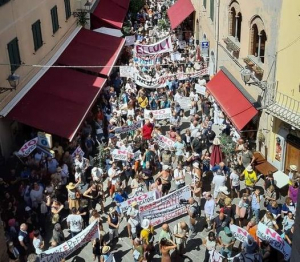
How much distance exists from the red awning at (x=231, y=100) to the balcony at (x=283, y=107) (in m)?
1.40

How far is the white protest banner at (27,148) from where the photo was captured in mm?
18750

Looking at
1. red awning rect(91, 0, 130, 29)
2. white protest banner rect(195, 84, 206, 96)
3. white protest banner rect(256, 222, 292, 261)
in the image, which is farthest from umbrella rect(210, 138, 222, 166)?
red awning rect(91, 0, 130, 29)

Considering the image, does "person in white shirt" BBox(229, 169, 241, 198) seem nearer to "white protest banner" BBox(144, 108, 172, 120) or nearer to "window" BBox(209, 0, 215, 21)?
"white protest banner" BBox(144, 108, 172, 120)

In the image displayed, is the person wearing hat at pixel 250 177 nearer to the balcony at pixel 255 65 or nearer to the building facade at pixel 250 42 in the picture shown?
the building facade at pixel 250 42

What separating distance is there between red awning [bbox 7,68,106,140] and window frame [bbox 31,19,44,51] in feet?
4.25

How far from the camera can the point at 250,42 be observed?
69.4 feet

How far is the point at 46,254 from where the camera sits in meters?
13.2

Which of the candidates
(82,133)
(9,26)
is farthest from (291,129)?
(9,26)

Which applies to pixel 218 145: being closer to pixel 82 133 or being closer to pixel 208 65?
pixel 82 133

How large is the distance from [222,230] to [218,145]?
16.3ft

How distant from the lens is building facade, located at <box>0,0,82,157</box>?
2023 cm

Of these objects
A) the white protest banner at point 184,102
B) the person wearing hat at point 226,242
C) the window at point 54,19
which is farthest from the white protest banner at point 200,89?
the person wearing hat at point 226,242

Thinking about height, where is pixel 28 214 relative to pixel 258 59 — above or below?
below

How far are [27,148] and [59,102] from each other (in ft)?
12.3
